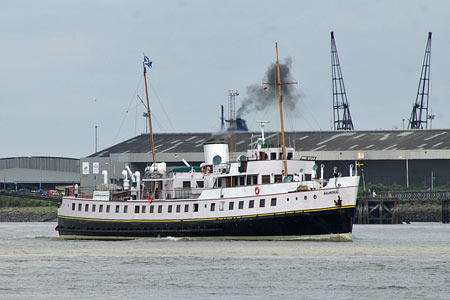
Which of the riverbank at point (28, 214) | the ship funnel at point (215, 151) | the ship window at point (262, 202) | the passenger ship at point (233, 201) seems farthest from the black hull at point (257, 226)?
the riverbank at point (28, 214)

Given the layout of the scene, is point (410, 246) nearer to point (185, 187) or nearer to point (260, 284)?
point (185, 187)

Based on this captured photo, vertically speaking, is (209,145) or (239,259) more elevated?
(209,145)

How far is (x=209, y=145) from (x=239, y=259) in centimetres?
2234

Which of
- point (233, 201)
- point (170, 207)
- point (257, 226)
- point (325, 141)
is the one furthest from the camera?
point (325, 141)

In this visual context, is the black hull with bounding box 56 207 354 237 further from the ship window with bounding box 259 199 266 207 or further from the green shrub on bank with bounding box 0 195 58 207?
the green shrub on bank with bounding box 0 195 58 207

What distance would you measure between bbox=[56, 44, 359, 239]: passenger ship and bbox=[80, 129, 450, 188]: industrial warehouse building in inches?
2258

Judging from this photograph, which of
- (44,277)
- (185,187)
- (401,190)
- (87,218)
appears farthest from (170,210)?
(401,190)

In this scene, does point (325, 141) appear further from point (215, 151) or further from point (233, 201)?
point (233, 201)

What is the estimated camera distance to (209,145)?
84.1 m

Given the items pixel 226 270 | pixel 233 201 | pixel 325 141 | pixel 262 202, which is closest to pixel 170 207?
pixel 233 201

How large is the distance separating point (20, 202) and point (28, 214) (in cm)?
692

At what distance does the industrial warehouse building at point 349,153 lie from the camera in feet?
489

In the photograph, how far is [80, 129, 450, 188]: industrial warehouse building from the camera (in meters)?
149

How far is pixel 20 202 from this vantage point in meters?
162
